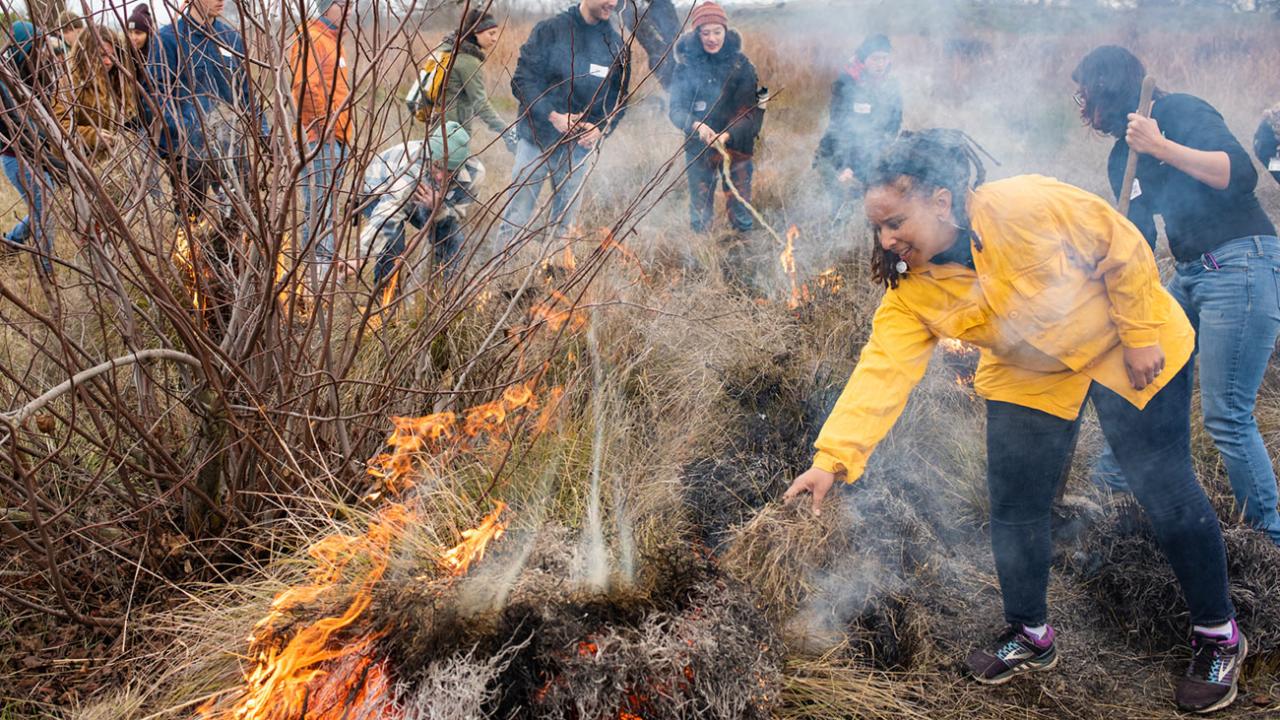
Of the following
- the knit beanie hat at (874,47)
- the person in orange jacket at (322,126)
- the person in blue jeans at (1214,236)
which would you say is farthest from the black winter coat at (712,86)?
the person in blue jeans at (1214,236)

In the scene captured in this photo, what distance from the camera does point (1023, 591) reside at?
3023 millimetres

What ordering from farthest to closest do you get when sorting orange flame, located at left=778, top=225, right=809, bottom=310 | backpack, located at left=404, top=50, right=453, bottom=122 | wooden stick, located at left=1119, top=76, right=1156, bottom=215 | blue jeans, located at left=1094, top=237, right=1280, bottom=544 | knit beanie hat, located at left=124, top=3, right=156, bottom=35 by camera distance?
orange flame, located at left=778, top=225, right=809, bottom=310, wooden stick, located at left=1119, top=76, right=1156, bottom=215, blue jeans, located at left=1094, top=237, right=1280, bottom=544, knit beanie hat, located at left=124, top=3, right=156, bottom=35, backpack, located at left=404, top=50, right=453, bottom=122

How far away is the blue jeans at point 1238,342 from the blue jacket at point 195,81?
3455 mm

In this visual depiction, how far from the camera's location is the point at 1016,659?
3.09m

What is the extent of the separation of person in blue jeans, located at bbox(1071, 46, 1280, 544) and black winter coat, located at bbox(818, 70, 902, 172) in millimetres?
2480

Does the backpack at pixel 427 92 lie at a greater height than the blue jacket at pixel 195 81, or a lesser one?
lesser

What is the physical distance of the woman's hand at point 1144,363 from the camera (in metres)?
2.59

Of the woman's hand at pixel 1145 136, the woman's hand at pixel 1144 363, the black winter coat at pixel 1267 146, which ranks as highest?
the woman's hand at pixel 1145 136

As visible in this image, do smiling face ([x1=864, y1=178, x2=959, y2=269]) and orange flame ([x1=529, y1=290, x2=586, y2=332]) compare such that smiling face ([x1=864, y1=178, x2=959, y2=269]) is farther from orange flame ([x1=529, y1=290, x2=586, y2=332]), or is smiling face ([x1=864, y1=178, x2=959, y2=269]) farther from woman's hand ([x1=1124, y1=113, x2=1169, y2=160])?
orange flame ([x1=529, y1=290, x2=586, y2=332])

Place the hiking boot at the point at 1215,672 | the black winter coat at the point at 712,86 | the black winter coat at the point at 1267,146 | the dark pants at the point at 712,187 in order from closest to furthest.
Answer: the hiking boot at the point at 1215,672, the black winter coat at the point at 1267,146, the black winter coat at the point at 712,86, the dark pants at the point at 712,187

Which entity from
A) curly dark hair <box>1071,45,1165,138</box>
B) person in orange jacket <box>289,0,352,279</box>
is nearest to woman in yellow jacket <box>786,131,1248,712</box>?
curly dark hair <box>1071,45,1165,138</box>

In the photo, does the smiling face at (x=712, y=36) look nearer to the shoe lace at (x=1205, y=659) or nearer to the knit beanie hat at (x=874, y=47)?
the knit beanie hat at (x=874, y=47)

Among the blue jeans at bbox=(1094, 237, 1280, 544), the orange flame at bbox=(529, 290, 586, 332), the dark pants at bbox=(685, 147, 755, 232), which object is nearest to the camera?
the blue jeans at bbox=(1094, 237, 1280, 544)

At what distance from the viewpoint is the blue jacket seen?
2.69 metres
